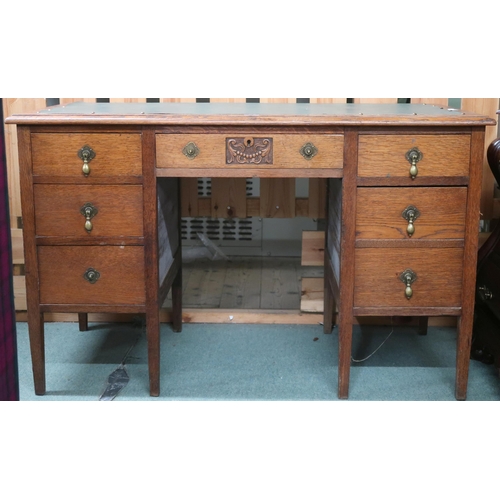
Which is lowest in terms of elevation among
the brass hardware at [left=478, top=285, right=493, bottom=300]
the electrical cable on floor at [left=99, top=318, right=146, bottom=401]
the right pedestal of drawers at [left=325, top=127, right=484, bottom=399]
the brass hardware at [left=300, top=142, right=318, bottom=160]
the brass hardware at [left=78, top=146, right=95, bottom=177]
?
the electrical cable on floor at [left=99, top=318, right=146, bottom=401]

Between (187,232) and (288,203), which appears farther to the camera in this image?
(187,232)

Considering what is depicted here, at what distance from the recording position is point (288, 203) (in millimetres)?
3084

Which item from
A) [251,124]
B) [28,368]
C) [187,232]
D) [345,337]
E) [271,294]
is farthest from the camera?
[187,232]

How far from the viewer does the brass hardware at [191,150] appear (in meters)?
2.25

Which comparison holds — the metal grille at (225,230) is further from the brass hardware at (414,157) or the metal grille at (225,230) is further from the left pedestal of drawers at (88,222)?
the brass hardware at (414,157)

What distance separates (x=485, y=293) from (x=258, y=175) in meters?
0.98

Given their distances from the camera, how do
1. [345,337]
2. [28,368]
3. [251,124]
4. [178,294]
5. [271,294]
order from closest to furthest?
[251,124] < [345,337] < [28,368] < [178,294] < [271,294]

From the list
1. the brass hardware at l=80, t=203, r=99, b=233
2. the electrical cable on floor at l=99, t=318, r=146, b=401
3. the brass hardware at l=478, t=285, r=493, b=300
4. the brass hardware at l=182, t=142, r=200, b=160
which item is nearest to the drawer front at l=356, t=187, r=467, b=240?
the brass hardware at l=478, t=285, r=493, b=300

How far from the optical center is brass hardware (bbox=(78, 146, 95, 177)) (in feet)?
7.45

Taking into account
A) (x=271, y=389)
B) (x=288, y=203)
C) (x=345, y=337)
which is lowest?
(x=271, y=389)

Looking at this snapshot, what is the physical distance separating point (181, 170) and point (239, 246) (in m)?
1.95

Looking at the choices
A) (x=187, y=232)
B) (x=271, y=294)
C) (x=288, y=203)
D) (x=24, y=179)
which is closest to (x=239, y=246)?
(x=187, y=232)

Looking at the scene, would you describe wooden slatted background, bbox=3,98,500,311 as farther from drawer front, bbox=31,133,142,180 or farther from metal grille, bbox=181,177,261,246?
metal grille, bbox=181,177,261,246

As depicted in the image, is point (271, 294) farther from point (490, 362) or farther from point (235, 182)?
point (490, 362)
